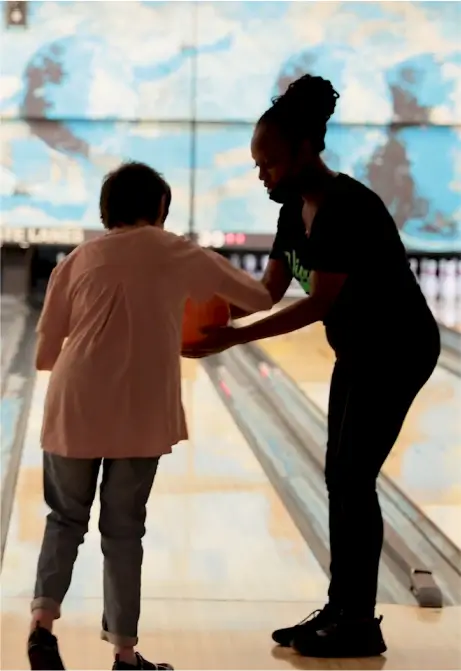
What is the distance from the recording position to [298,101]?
1915mm

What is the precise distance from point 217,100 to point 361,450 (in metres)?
5.55

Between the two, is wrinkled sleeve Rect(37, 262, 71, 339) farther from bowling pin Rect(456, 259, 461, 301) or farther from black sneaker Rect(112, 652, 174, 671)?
bowling pin Rect(456, 259, 461, 301)

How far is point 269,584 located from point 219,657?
0.58 meters

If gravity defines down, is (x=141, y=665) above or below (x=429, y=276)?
below

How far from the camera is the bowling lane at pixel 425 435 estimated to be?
10.8 ft

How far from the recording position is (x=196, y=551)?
279 centimetres

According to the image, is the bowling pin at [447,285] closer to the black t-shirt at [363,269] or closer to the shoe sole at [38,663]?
the black t-shirt at [363,269]

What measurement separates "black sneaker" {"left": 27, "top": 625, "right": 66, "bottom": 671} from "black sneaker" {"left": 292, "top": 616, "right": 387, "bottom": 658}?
0.50m

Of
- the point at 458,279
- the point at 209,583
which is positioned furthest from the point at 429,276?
the point at 209,583

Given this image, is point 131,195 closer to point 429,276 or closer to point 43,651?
point 43,651

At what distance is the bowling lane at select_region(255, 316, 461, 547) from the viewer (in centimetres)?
329

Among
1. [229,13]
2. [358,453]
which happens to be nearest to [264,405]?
[358,453]

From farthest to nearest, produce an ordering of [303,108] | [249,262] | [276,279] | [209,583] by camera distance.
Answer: [249,262] → [209,583] → [276,279] → [303,108]

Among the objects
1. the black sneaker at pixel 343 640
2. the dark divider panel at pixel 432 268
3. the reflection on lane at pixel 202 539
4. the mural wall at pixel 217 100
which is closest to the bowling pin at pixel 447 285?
the dark divider panel at pixel 432 268
